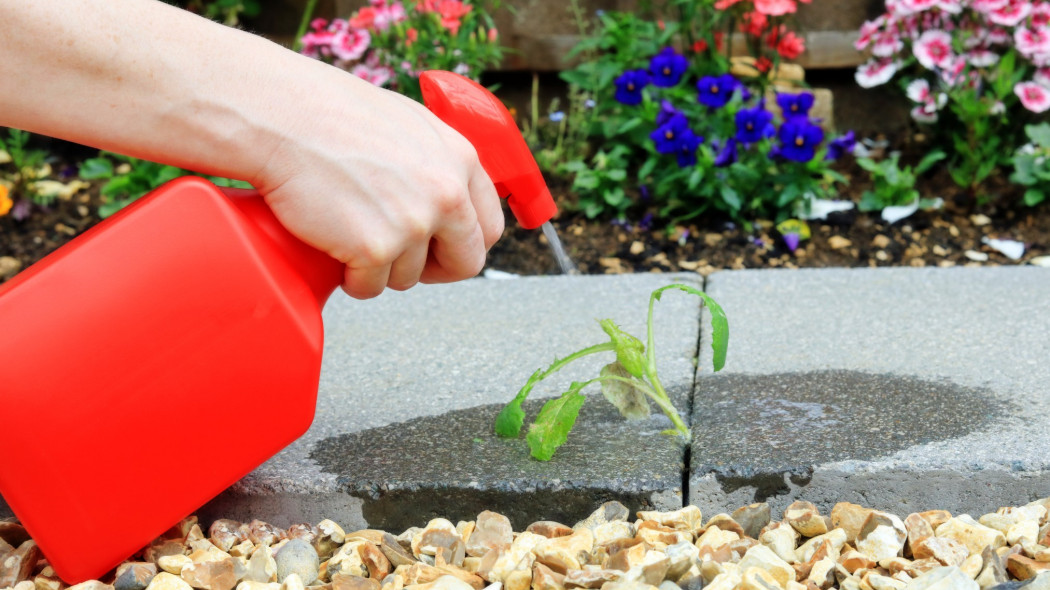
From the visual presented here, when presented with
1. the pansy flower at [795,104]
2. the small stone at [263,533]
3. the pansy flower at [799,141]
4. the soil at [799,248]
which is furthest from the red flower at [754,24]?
the small stone at [263,533]

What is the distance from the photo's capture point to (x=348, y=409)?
127 cm

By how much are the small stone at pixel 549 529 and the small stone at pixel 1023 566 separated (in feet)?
1.40

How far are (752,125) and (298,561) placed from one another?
1.51m

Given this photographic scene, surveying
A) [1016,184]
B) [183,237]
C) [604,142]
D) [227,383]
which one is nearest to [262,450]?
[227,383]

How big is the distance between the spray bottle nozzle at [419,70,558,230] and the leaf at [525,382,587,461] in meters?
0.23

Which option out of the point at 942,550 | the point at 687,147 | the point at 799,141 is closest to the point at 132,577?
the point at 942,550

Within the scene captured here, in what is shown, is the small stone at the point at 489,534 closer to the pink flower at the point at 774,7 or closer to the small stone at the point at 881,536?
the small stone at the point at 881,536

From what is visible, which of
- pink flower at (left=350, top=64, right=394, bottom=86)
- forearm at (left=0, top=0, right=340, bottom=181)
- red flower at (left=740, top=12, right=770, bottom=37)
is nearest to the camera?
forearm at (left=0, top=0, right=340, bottom=181)

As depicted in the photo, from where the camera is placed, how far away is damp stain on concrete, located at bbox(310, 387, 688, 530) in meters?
1.02

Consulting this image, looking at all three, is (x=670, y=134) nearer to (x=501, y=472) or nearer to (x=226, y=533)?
(x=501, y=472)

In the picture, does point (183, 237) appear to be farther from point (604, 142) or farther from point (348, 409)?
point (604, 142)

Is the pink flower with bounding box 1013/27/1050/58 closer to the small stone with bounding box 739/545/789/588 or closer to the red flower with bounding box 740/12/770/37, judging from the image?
the red flower with bounding box 740/12/770/37

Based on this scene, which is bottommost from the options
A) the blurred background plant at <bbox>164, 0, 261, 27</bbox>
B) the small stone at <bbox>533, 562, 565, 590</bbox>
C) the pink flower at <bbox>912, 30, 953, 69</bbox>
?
the small stone at <bbox>533, 562, 565, 590</bbox>

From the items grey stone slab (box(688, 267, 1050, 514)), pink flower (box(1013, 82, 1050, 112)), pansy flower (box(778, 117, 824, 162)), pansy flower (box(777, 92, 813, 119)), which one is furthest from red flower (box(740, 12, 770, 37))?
grey stone slab (box(688, 267, 1050, 514))
